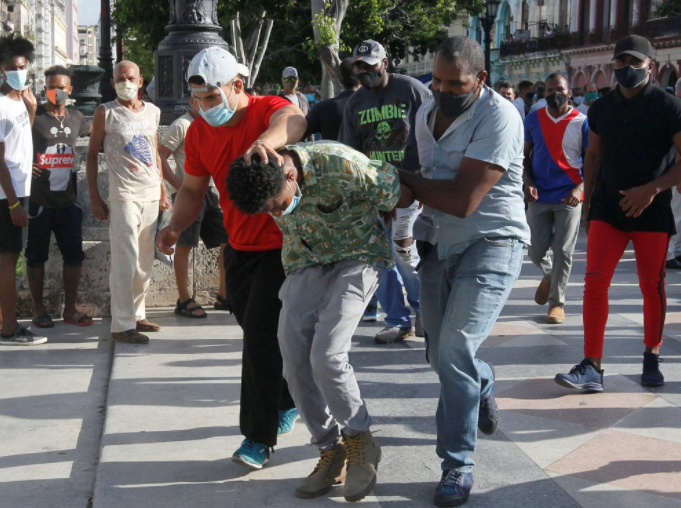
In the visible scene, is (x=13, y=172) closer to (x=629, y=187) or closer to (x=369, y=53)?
(x=369, y=53)

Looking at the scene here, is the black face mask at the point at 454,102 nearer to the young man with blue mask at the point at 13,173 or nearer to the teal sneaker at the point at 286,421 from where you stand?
the teal sneaker at the point at 286,421

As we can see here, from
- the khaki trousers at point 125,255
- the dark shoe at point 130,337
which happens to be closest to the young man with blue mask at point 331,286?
the dark shoe at point 130,337

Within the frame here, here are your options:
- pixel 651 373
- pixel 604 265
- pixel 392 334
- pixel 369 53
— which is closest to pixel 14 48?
pixel 369 53

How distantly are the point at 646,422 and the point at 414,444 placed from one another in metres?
1.24

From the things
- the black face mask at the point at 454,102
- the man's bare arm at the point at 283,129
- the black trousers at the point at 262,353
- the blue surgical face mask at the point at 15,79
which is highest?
the blue surgical face mask at the point at 15,79

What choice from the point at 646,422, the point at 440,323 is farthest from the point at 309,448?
the point at 646,422

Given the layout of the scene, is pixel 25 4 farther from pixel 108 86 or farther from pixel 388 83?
pixel 388 83

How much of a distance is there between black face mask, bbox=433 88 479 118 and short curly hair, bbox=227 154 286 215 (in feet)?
2.81

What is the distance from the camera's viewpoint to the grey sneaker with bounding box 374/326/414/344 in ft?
23.2

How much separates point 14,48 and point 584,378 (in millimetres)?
4621

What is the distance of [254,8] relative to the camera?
27.6 metres

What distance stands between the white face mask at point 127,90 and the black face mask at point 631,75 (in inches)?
134

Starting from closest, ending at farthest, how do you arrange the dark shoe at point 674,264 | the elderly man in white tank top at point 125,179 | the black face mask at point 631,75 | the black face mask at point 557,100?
1. the black face mask at point 631,75
2. the elderly man in white tank top at point 125,179
3. the black face mask at point 557,100
4. the dark shoe at point 674,264

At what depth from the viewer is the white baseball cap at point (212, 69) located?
176 inches
